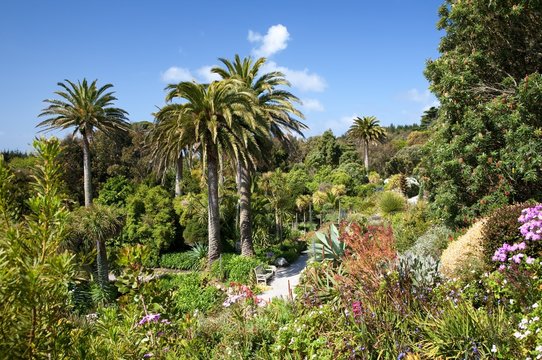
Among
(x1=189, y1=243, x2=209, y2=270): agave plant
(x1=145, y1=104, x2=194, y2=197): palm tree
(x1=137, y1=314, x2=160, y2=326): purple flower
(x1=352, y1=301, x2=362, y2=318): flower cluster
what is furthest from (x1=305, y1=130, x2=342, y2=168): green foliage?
(x1=137, y1=314, x2=160, y2=326): purple flower

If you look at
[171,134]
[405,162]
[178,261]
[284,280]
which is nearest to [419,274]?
[284,280]

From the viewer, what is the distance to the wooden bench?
14958mm

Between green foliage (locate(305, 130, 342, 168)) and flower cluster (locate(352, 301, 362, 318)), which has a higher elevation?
green foliage (locate(305, 130, 342, 168))

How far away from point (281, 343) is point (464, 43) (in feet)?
35.7

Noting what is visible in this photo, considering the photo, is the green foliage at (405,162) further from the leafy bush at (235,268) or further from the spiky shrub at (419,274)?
the spiky shrub at (419,274)

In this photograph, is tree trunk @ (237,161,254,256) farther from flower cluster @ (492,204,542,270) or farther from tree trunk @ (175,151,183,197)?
flower cluster @ (492,204,542,270)

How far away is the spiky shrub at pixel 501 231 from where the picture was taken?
20.5 ft

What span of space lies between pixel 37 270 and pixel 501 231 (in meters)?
6.74

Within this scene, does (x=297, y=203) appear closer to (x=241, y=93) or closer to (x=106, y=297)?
(x=241, y=93)

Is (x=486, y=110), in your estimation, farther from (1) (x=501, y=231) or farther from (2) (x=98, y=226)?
(2) (x=98, y=226)

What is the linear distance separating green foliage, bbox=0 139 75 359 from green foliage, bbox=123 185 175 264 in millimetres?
18948

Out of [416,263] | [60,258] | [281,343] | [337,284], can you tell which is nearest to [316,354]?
[281,343]

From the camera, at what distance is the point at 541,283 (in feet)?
13.2

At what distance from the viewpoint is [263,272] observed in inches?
653
